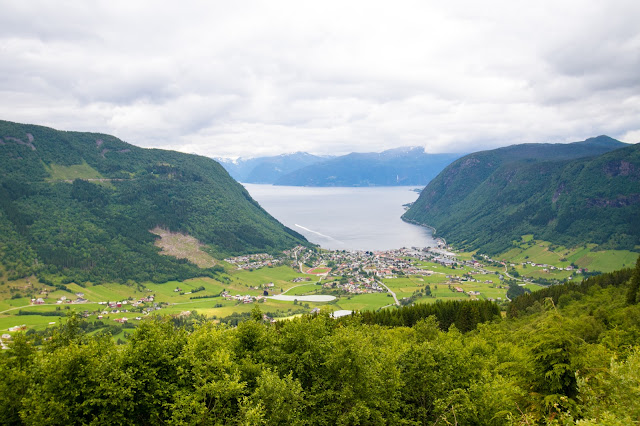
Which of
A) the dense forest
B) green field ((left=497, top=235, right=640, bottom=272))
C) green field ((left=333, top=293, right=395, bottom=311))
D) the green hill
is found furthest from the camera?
green field ((left=497, top=235, right=640, bottom=272))

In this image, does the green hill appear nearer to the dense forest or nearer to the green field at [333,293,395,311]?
the green field at [333,293,395,311]

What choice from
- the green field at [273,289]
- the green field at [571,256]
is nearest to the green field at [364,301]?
the green field at [273,289]

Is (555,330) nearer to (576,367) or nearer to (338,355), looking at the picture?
(576,367)

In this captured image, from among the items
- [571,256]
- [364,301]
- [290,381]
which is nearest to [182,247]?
[364,301]

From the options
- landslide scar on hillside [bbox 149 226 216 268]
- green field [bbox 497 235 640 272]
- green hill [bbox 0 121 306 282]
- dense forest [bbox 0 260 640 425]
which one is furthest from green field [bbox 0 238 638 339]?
dense forest [bbox 0 260 640 425]

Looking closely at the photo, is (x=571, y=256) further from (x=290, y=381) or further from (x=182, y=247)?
(x=290, y=381)
